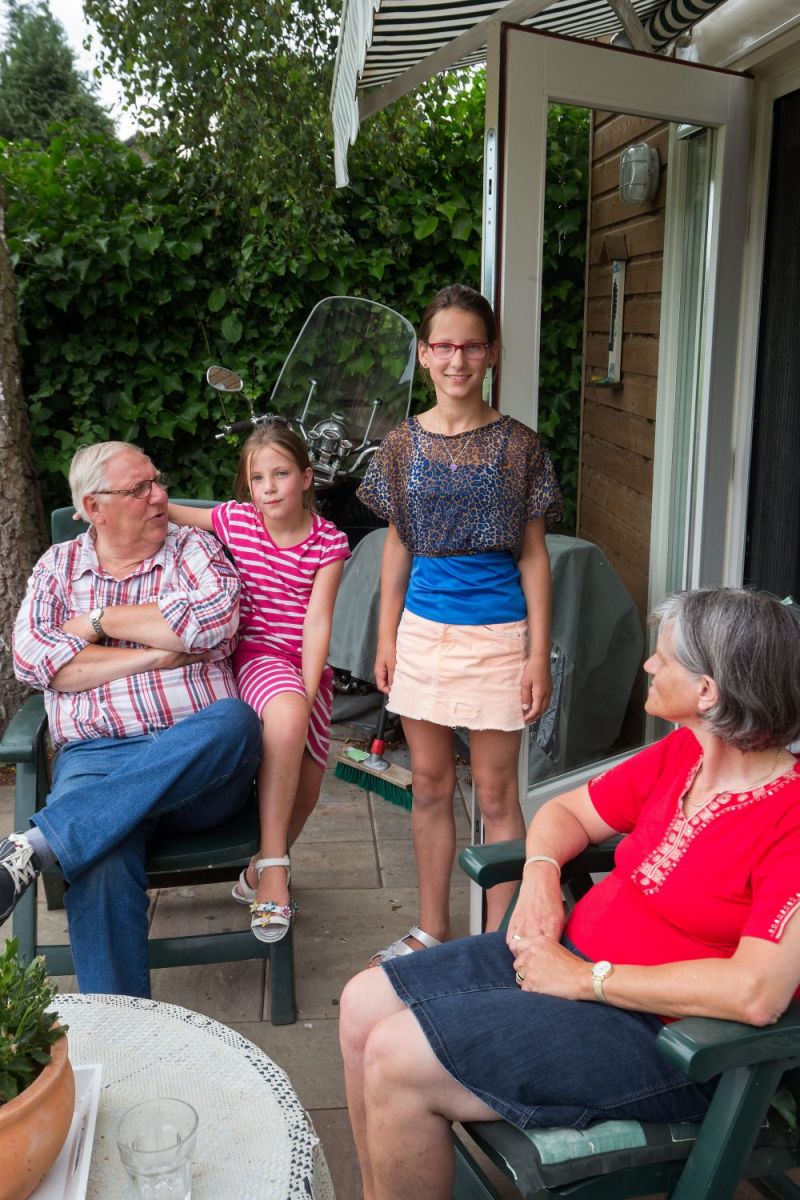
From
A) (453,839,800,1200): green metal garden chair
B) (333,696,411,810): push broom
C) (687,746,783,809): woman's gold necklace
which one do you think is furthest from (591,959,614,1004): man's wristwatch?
(333,696,411,810): push broom

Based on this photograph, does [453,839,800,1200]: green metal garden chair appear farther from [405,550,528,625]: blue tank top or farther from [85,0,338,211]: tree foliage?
[85,0,338,211]: tree foliage

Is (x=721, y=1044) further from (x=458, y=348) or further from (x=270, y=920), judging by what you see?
(x=458, y=348)

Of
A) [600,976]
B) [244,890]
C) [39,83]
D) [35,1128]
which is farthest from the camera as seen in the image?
[39,83]

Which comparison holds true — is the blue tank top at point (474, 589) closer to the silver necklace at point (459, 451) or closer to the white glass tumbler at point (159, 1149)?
the silver necklace at point (459, 451)

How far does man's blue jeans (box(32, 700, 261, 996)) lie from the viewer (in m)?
1.98

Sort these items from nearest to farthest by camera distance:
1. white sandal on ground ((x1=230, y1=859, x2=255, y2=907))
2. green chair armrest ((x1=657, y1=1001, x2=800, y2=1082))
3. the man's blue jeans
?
green chair armrest ((x1=657, y1=1001, x2=800, y2=1082)) → the man's blue jeans → white sandal on ground ((x1=230, y1=859, x2=255, y2=907))

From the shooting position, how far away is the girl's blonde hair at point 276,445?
96.0 inches

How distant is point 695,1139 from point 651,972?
8.1 inches

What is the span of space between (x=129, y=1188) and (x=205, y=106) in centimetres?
501

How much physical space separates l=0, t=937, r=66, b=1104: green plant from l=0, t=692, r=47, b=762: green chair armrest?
3.39ft

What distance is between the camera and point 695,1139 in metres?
1.33

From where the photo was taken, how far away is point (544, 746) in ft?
9.42

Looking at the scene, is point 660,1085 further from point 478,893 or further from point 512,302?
point 512,302

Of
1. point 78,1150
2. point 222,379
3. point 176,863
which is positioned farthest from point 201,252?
point 78,1150
